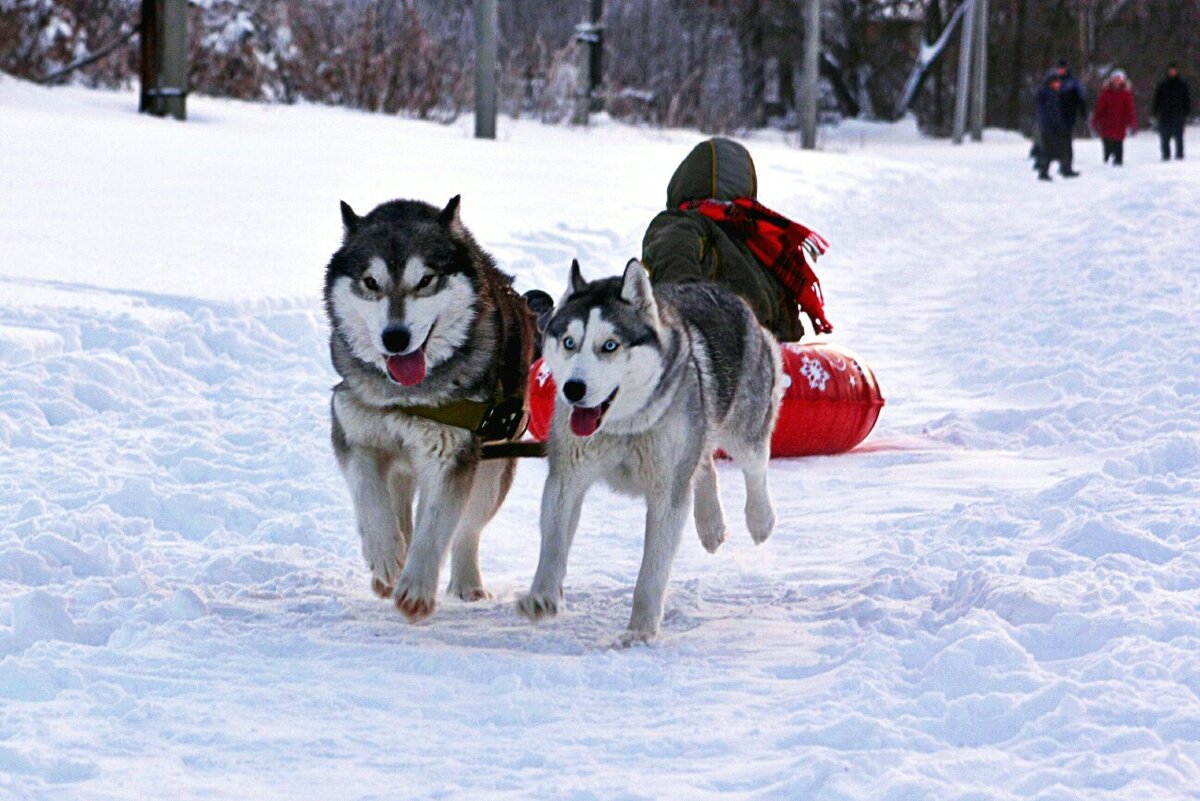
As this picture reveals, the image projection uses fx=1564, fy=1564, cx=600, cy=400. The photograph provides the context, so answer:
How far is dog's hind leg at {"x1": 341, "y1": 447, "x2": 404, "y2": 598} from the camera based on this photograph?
4520 millimetres

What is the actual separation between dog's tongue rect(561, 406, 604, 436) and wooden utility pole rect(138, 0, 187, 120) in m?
10.5

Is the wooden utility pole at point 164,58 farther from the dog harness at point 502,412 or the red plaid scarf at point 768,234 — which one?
the dog harness at point 502,412

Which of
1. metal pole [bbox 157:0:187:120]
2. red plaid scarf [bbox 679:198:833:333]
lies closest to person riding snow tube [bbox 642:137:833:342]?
red plaid scarf [bbox 679:198:833:333]

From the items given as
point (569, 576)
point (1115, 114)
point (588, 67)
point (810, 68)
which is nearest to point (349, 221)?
point (569, 576)

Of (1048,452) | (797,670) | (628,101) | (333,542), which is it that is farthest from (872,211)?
(797,670)

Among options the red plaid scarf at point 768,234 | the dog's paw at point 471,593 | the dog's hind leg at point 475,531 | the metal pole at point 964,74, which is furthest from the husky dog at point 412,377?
the metal pole at point 964,74

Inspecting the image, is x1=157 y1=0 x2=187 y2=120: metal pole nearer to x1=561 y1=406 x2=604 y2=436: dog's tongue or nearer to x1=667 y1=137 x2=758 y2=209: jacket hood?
x1=667 y1=137 x2=758 y2=209: jacket hood

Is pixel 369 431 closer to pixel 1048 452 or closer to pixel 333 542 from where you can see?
pixel 333 542

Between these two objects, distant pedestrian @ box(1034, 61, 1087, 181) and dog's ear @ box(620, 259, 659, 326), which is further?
distant pedestrian @ box(1034, 61, 1087, 181)

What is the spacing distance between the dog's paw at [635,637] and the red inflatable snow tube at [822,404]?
2534mm

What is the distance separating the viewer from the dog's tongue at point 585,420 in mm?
4195

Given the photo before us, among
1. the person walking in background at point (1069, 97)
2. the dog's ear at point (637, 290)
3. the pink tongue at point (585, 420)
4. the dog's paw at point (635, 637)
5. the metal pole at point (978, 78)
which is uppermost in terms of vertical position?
the metal pole at point (978, 78)

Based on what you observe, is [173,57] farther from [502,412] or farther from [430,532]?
[430,532]

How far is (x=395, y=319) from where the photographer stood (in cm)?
429
